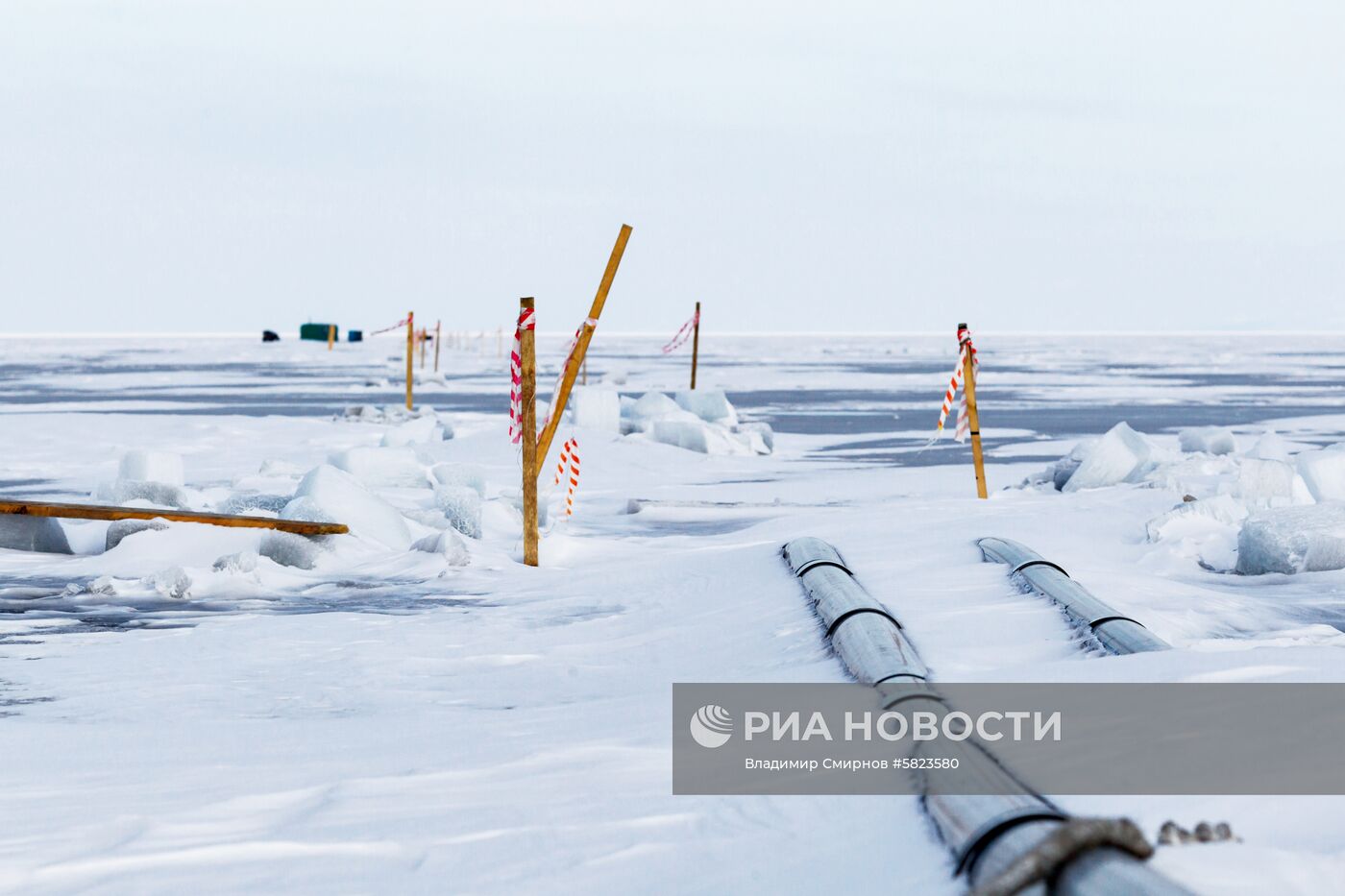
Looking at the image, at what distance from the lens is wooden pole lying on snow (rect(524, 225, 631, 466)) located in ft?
31.2

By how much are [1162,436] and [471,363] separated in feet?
131

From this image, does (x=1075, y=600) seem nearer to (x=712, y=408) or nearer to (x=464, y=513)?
(x=464, y=513)

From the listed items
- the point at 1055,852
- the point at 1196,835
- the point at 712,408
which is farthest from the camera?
the point at 712,408

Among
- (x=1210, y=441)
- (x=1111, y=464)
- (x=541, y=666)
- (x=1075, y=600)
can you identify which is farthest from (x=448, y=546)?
(x=1210, y=441)

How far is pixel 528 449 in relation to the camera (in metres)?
9.34

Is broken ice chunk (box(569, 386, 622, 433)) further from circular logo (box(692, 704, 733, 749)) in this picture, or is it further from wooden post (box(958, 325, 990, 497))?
circular logo (box(692, 704, 733, 749))

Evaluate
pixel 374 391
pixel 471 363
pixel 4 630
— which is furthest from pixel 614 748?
pixel 471 363

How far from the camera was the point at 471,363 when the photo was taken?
190 feet

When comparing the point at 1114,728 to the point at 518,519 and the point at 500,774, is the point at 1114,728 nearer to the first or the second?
the point at 500,774

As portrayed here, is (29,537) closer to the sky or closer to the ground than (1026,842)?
closer to the ground

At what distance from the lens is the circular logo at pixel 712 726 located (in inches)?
181

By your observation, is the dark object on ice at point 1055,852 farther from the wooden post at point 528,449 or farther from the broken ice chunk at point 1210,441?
the broken ice chunk at point 1210,441

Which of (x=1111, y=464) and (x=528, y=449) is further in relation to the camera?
(x=1111, y=464)
